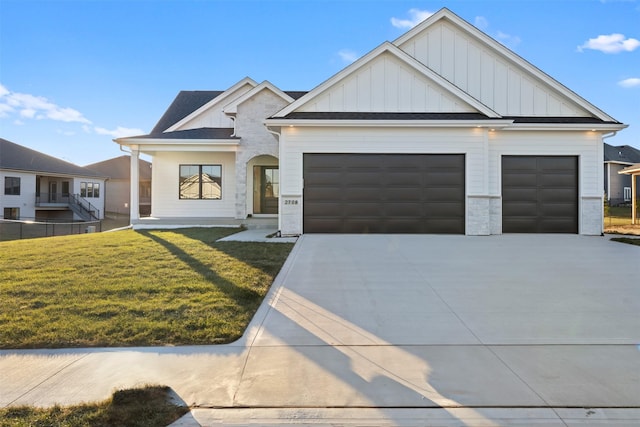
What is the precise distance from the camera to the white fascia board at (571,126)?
494 inches

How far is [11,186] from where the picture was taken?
2903 centimetres

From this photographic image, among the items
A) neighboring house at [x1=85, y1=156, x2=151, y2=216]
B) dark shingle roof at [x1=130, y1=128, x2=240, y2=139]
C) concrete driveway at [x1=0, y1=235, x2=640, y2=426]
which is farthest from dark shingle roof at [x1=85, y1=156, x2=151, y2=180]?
concrete driveway at [x1=0, y1=235, x2=640, y2=426]

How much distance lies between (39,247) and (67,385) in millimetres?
8996

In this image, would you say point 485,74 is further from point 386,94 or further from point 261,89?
point 261,89

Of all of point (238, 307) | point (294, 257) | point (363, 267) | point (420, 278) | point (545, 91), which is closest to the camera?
point (238, 307)

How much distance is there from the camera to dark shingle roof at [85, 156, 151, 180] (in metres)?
45.1

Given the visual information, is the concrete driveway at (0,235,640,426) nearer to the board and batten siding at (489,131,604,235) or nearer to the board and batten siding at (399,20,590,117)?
the board and batten siding at (489,131,604,235)

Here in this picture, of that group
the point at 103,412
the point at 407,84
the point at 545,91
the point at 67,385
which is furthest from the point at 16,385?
the point at 545,91

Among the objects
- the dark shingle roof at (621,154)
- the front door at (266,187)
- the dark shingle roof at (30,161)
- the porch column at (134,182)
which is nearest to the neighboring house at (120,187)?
the dark shingle roof at (30,161)

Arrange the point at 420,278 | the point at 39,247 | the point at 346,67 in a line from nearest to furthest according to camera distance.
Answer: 1. the point at 420,278
2. the point at 39,247
3. the point at 346,67

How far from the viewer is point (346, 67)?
40.1 ft

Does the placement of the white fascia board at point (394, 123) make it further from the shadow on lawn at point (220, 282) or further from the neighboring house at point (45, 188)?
the neighboring house at point (45, 188)

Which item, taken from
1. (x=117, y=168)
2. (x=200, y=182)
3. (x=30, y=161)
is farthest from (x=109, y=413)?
(x=117, y=168)

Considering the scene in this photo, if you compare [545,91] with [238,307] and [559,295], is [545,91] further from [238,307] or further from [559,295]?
[238,307]
